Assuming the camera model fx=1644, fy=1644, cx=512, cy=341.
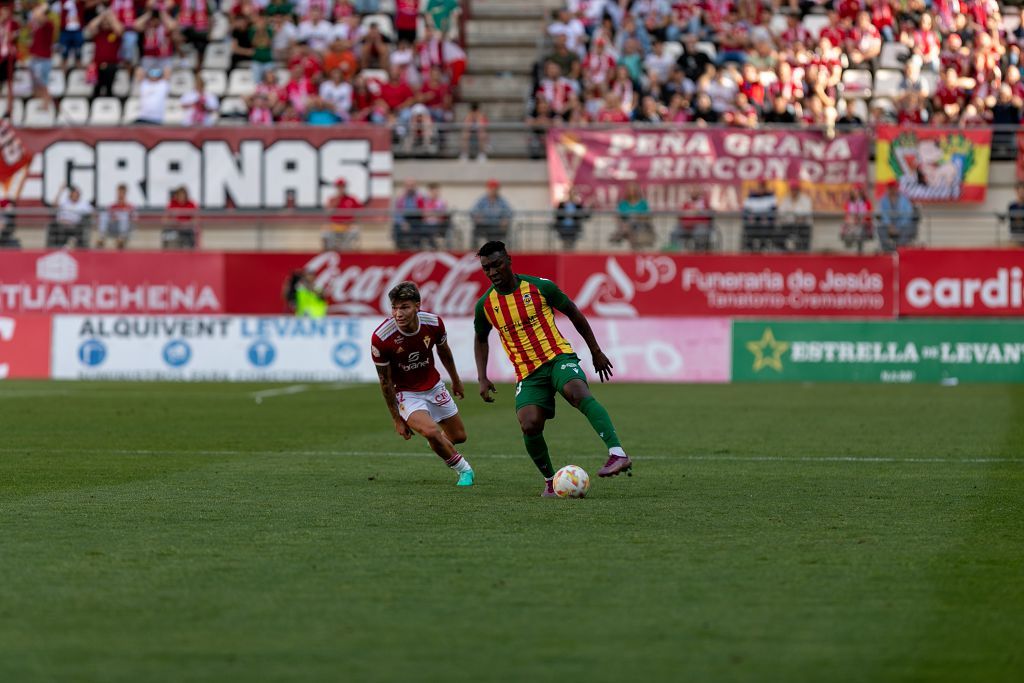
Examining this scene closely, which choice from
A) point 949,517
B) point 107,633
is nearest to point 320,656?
point 107,633

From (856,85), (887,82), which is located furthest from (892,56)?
(856,85)

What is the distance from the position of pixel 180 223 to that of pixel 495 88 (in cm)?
736

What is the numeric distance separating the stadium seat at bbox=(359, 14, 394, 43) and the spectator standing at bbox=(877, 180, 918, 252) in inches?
418

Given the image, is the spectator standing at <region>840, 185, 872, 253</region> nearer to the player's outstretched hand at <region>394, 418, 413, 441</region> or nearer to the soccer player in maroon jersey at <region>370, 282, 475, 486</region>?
the soccer player in maroon jersey at <region>370, 282, 475, 486</region>

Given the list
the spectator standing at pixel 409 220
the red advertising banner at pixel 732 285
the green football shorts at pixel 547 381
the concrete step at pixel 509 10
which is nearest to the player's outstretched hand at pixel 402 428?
the green football shorts at pixel 547 381

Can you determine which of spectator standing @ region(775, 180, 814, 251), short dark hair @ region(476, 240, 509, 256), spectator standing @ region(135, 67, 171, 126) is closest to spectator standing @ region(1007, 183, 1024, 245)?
spectator standing @ region(775, 180, 814, 251)

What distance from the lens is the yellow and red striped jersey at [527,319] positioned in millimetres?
11203

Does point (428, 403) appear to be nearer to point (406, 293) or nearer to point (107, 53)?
point (406, 293)

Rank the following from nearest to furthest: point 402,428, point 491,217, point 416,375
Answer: point 402,428
point 416,375
point 491,217

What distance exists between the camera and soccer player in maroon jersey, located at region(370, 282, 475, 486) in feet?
38.2

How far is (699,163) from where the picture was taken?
3014 cm

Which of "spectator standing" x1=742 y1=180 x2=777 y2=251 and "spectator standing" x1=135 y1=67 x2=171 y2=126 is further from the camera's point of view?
"spectator standing" x1=135 y1=67 x2=171 y2=126

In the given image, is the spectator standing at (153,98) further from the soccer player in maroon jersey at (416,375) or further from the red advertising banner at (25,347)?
the soccer player in maroon jersey at (416,375)

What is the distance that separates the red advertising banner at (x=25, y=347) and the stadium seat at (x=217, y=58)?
7454 millimetres
